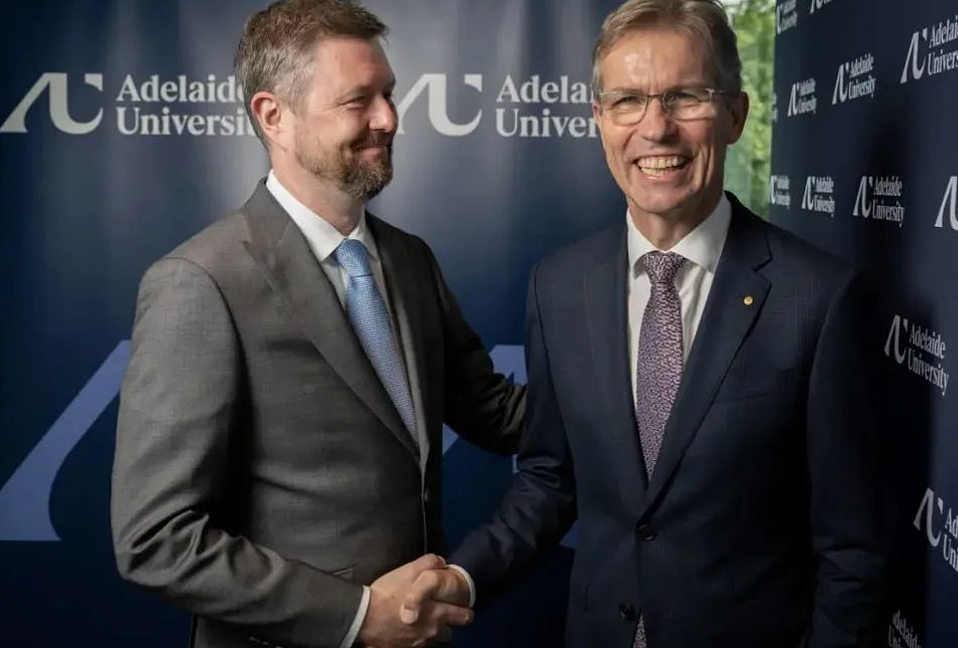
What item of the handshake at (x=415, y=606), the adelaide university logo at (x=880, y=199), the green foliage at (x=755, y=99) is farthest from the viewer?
the green foliage at (x=755, y=99)

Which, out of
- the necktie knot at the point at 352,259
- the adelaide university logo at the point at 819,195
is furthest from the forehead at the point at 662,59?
the adelaide university logo at the point at 819,195

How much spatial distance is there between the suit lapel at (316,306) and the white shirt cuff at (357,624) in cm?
30

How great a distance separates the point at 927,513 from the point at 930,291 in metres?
0.39

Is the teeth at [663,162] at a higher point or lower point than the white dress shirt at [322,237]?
higher

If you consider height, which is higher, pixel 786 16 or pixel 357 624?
pixel 786 16

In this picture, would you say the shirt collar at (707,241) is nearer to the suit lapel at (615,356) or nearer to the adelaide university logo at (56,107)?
the suit lapel at (615,356)

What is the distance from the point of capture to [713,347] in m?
1.98

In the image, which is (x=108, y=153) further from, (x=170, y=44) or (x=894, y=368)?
(x=894, y=368)

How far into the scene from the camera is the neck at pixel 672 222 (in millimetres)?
2061

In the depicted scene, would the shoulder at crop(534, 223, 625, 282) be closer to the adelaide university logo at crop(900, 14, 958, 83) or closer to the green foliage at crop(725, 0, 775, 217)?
the adelaide university logo at crop(900, 14, 958, 83)

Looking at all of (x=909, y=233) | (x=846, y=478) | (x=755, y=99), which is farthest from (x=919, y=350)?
(x=755, y=99)

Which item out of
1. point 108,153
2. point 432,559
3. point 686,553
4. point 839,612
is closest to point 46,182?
point 108,153

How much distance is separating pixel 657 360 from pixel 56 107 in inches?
100

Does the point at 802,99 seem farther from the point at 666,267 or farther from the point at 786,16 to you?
the point at 666,267
